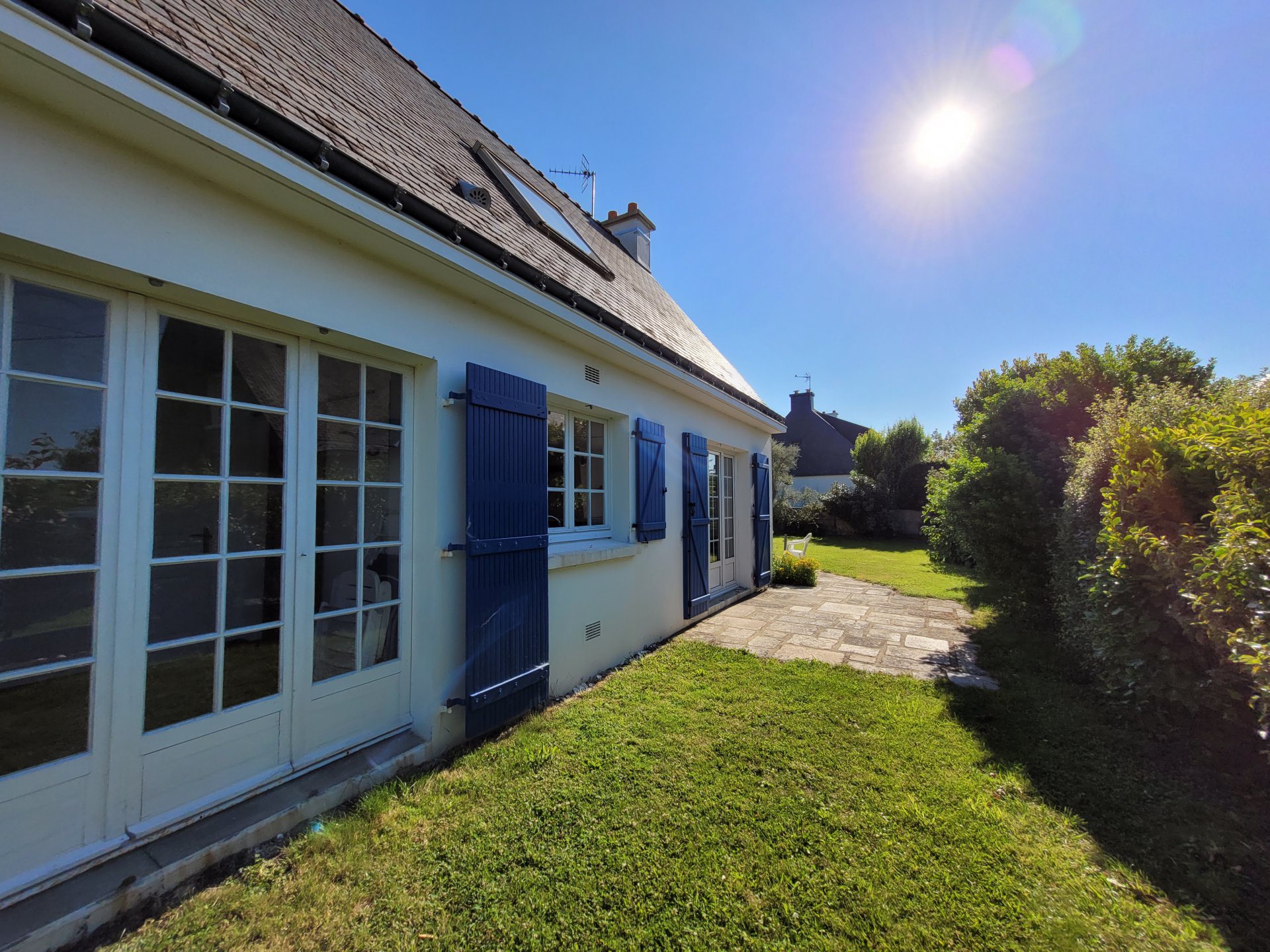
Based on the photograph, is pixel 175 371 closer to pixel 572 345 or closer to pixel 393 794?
pixel 393 794

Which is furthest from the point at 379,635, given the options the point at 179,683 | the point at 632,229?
the point at 632,229

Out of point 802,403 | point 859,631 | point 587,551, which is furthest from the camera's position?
point 802,403

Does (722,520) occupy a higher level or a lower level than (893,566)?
higher

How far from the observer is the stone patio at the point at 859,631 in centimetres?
467

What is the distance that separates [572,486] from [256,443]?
254 centimetres

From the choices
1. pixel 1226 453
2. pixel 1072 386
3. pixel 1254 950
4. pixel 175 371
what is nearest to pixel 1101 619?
pixel 1226 453

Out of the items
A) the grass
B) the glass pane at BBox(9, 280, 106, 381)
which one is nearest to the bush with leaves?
the grass

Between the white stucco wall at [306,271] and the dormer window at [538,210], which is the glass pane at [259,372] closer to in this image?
the white stucco wall at [306,271]

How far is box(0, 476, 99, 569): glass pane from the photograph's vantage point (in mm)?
1702

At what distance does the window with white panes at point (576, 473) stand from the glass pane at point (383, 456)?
1.44m

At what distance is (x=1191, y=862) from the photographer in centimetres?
208

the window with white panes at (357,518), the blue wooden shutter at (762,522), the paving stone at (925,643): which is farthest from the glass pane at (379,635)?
the blue wooden shutter at (762,522)

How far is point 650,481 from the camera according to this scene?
5184 millimetres

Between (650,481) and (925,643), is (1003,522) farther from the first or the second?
(650,481)
